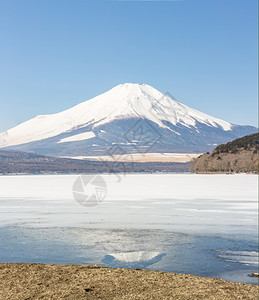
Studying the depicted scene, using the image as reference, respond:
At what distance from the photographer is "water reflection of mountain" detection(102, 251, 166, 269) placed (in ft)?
38.3

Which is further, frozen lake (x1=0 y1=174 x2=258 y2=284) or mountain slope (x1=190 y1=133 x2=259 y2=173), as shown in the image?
mountain slope (x1=190 y1=133 x2=259 y2=173)

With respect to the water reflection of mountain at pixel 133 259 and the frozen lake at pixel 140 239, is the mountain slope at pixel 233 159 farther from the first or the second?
the water reflection of mountain at pixel 133 259

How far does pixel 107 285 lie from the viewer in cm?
927

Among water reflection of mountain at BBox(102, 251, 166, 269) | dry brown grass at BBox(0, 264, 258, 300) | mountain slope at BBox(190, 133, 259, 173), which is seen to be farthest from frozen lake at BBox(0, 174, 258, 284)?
mountain slope at BBox(190, 133, 259, 173)

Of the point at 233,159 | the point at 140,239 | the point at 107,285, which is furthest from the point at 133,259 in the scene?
the point at 233,159

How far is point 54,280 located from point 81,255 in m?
3.06

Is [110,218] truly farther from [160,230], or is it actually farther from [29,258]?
[29,258]

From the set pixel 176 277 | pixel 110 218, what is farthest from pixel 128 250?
pixel 110 218

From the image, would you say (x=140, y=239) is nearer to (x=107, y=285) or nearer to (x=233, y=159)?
(x=107, y=285)

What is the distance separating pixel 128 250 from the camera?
13375 millimetres

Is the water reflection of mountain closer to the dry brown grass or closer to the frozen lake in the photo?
the frozen lake

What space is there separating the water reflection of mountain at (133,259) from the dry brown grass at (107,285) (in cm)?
121

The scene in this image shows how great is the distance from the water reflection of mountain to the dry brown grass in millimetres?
1205

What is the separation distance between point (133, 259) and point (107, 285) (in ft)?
10.4
